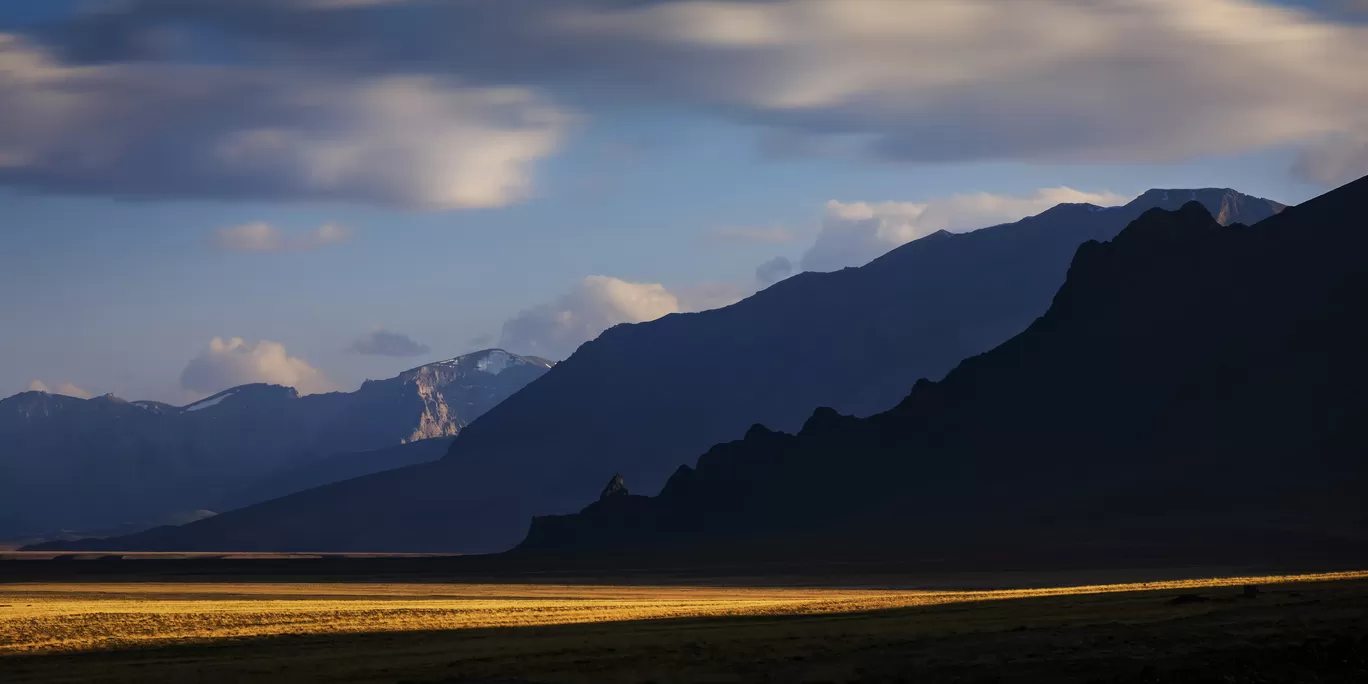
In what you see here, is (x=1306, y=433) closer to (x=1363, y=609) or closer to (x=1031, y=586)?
(x=1031, y=586)

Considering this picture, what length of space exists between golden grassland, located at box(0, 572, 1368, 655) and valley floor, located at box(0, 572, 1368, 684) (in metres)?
0.36

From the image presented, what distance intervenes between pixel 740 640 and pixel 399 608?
3362 centimetres

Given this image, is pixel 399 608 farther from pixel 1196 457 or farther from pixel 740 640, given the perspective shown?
pixel 1196 457

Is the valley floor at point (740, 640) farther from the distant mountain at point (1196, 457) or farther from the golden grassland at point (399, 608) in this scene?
the distant mountain at point (1196, 457)

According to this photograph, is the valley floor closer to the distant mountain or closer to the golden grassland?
the golden grassland

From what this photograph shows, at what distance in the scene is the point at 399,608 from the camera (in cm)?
8175

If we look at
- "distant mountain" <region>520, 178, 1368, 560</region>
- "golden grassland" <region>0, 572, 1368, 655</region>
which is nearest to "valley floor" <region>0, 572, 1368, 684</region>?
"golden grassland" <region>0, 572, 1368, 655</region>

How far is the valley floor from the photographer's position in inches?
1758

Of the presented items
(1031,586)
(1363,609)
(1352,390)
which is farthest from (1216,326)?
(1363,609)

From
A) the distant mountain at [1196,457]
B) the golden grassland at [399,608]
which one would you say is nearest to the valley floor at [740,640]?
the golden grassland at [399,608]

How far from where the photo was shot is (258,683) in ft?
145

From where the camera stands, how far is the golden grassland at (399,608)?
205ft

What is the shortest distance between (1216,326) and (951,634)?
157233 mm

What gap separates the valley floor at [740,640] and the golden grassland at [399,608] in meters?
0.36
